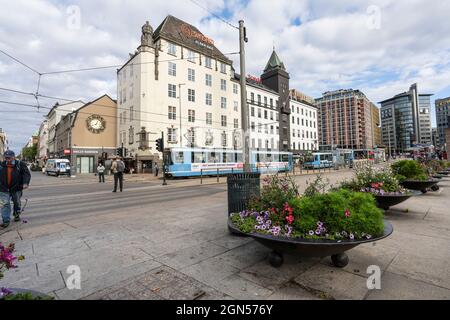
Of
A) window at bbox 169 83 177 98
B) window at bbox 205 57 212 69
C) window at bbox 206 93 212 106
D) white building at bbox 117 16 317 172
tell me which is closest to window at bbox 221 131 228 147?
white building at bbox 117 16 317 172

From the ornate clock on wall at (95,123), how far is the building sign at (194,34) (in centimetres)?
1950

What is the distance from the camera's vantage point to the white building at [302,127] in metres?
57.3

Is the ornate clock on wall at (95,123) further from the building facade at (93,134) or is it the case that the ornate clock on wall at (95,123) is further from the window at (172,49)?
the window at (172,49)

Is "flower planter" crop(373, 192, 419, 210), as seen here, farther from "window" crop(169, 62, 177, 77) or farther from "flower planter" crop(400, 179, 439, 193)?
"window" crop(169, 62, 177, 77)

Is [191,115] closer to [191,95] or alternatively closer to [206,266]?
[191,95]

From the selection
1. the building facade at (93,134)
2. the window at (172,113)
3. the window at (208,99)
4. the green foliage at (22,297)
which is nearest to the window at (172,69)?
the window at (172,113)

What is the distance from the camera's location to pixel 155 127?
3284 cm

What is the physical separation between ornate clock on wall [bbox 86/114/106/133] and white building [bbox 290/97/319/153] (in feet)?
131

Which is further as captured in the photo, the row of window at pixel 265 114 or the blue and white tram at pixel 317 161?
the row of window at pixel 265 114

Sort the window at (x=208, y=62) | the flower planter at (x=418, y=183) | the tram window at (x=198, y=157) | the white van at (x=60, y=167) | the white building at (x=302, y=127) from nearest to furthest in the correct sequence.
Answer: the flower planter at (x=418, y=183) → the tram window at (x=198, y=157) → the white van at (x=60, y=167) → the window at (x=208, y=62) → the white building at (x=302, y=127)

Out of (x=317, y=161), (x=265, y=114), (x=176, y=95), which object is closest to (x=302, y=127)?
(x=265, y=114)

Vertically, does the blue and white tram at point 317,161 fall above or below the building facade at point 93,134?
below

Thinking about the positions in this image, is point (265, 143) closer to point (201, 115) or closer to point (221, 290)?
point (201, 115)

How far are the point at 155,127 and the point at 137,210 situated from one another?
1052 inches
